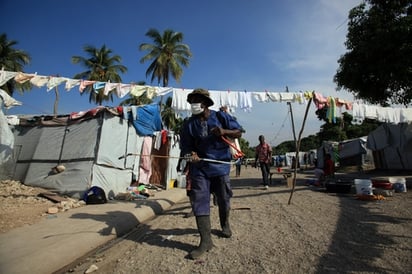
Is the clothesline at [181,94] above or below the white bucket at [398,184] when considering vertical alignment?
above

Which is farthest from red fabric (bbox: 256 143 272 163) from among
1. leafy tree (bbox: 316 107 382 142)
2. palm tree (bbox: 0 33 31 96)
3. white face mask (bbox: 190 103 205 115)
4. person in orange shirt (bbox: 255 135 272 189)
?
leafy tree (bbox: 316 107 382 142)

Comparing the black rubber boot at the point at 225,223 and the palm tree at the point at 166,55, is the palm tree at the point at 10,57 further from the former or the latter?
the black rubber boot at the point at 225,223

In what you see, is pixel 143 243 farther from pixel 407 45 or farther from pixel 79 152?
pixel 407 45

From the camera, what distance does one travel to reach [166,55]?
25844 mm

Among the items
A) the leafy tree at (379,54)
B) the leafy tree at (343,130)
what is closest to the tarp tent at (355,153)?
the leafy tree at (343,130)

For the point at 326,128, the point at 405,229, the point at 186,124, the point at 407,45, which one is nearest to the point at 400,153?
the point at 407,45

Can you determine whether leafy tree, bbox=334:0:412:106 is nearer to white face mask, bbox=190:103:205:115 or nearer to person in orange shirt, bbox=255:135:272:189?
person in orange shirt, bbox=255:135:272:189

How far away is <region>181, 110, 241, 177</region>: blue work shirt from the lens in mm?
3410

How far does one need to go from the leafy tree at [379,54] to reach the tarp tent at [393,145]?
5.31m

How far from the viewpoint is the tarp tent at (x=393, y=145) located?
47.6ft

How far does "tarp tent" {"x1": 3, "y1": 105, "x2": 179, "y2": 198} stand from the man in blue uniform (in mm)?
4807

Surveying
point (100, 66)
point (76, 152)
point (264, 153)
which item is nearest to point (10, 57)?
point (100, 66)

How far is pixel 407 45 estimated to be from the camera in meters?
8.33

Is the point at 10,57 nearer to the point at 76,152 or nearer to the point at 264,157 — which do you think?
the point at 76,152
